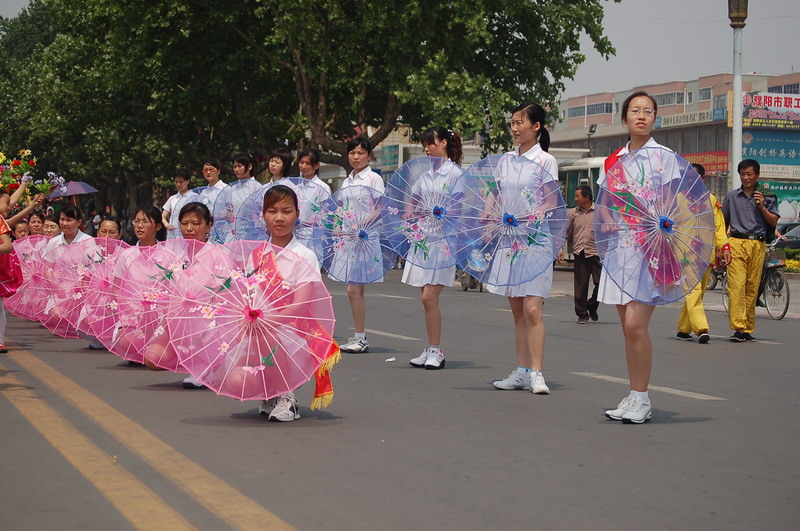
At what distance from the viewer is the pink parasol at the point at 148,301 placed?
352 inches

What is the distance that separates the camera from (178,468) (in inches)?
224

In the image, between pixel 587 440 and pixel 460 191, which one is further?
pixel 460 191

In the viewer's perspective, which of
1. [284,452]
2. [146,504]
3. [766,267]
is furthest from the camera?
[766,267]

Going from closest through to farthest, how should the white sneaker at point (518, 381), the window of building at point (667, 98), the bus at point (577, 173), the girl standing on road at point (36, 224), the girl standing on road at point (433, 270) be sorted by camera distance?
the white sneaker at point (518, 381) < the girl standing on road at point (433, 270) < the girl standing on road at point (36, 224) < the bus at point (577, 173) < the window of building at point (667, 98)

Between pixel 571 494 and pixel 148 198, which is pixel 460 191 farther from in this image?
pixel 148 198

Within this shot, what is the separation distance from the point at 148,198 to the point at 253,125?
1480 inches

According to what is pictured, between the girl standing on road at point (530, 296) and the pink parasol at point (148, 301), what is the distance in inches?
94.1

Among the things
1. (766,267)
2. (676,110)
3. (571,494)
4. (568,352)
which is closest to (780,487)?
(571,494)

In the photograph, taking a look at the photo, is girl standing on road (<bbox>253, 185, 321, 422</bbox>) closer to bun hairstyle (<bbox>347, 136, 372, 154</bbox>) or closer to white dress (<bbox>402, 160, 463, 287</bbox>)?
white dress (<bbox>402, 160, 463, 287</bbox>)

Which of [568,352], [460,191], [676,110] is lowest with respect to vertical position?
[568,352]

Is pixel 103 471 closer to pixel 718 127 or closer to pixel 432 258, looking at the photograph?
pixel 432 258

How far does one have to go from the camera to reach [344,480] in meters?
5.50

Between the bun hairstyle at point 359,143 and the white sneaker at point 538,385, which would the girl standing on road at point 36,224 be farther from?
the white sneaker at point 538,385

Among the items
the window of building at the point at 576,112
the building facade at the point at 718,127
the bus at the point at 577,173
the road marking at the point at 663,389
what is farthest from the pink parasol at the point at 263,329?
the window of building at the point at 576,112
